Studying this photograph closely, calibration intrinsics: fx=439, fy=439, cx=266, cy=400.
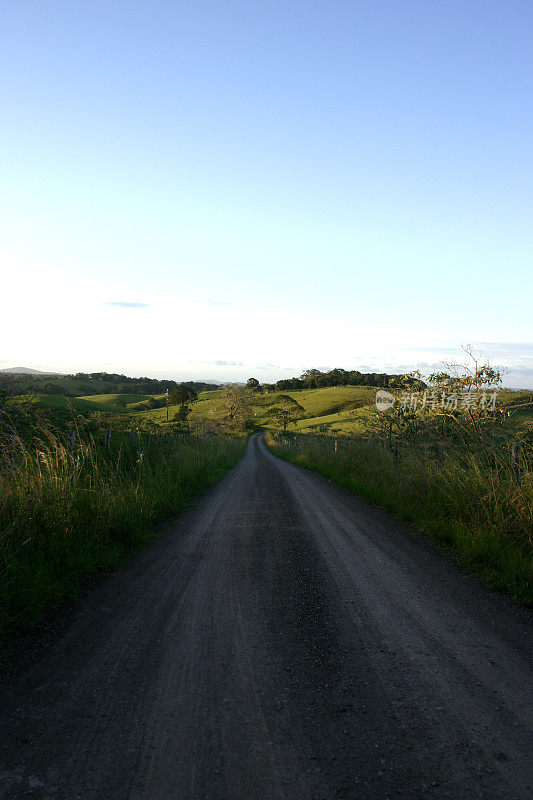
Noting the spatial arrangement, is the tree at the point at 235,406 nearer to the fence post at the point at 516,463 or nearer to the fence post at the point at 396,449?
the fence post at the point at 396,449

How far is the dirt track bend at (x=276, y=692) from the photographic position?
2295mm

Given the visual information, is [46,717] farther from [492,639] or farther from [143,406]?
[143,406]

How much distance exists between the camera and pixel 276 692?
3014 mm

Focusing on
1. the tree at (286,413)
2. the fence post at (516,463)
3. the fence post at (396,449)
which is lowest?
the tree at (286,413)

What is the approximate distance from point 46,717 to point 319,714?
1.71m

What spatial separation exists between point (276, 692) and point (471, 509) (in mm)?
5107

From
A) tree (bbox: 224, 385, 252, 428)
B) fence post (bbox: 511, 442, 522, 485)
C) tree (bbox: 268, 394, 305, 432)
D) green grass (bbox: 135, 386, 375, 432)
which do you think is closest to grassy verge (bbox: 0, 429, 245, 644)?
fence post (bbox: 511, 442, 522, 485)

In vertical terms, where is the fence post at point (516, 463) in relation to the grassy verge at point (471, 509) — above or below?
above

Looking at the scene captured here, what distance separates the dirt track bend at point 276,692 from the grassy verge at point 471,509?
448 millimetres

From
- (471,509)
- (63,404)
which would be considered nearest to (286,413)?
(63,404)

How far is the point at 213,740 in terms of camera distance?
8.36 ft

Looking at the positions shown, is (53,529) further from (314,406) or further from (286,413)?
(314,406)

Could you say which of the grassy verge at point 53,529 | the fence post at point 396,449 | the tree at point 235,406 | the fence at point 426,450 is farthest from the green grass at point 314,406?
the grassy verge at point 53,529

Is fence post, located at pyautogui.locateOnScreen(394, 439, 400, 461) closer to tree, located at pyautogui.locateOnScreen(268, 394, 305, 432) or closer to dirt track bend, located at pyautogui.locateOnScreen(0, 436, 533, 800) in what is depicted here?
dirt track bend, located at pyautogui.locateOnScreen(0, 436, 533, 800)
